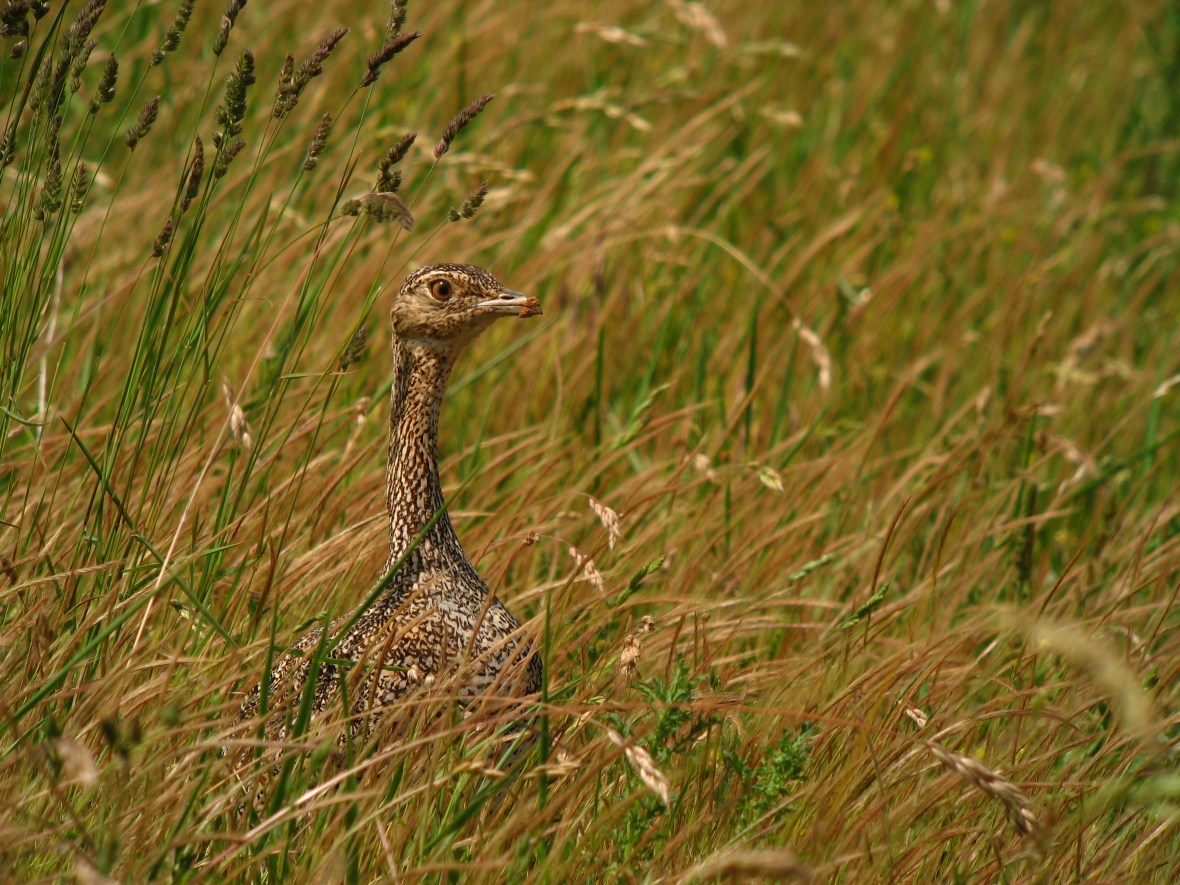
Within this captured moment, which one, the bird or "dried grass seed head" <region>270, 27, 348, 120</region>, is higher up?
"dried grass seed head" <region>270, 27, 348, 120</region>

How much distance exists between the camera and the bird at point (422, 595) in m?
3.12

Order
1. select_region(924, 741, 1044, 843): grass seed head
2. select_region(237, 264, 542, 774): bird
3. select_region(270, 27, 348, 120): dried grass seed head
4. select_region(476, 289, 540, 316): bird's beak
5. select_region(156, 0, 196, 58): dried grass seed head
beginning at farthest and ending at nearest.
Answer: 1. select_region(476, 289, 540, 316): bird's beak
2. select_region(237, 264, 542, 774): bird
3. select_region(156, 0, 196, 58): dried grass seed head
4. select_region(270, 27, 348, 120): dried grass seed head
5. select_region(924, 741, 1044, 843): grass seed head

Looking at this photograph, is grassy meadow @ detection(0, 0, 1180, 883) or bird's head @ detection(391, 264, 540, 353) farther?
bird's head @ detection(391, 264, 540, 353)

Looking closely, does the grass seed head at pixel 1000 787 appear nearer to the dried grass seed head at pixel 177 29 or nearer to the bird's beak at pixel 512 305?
the bird's beak at pixel 512 305

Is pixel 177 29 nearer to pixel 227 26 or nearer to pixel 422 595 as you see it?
pixel 227 26

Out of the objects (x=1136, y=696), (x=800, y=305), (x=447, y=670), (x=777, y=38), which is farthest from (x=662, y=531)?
(x=777, y=38)

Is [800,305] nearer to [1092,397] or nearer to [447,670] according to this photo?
[1092,397]

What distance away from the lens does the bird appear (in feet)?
10.2

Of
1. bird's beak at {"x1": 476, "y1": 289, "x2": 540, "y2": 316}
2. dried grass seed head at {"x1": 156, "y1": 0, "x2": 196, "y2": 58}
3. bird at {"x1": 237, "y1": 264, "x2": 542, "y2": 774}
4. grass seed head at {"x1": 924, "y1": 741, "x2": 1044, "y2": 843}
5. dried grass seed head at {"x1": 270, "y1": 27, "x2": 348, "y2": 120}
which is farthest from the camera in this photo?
bird's beak at {"x1": 476, "y1": 289, "x2": 540, "y2": 316}

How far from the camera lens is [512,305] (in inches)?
140

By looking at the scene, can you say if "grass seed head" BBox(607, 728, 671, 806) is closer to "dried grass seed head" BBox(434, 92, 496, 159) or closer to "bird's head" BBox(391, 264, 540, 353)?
"dried grass seed head" BBox(434, 92, 496, 159)

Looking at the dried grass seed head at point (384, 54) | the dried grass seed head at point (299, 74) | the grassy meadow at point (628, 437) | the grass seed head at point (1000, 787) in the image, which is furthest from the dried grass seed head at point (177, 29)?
the grass seed head at point (1000, 787)

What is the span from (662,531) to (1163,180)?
4568 millimetres

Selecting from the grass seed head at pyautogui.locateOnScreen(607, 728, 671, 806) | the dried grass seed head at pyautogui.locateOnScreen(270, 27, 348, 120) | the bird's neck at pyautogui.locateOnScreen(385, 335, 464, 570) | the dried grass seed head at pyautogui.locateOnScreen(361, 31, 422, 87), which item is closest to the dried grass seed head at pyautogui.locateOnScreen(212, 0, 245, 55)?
the dried grass seed head at pyautogui.locateOnScreen(270, 27, 348, 120)
